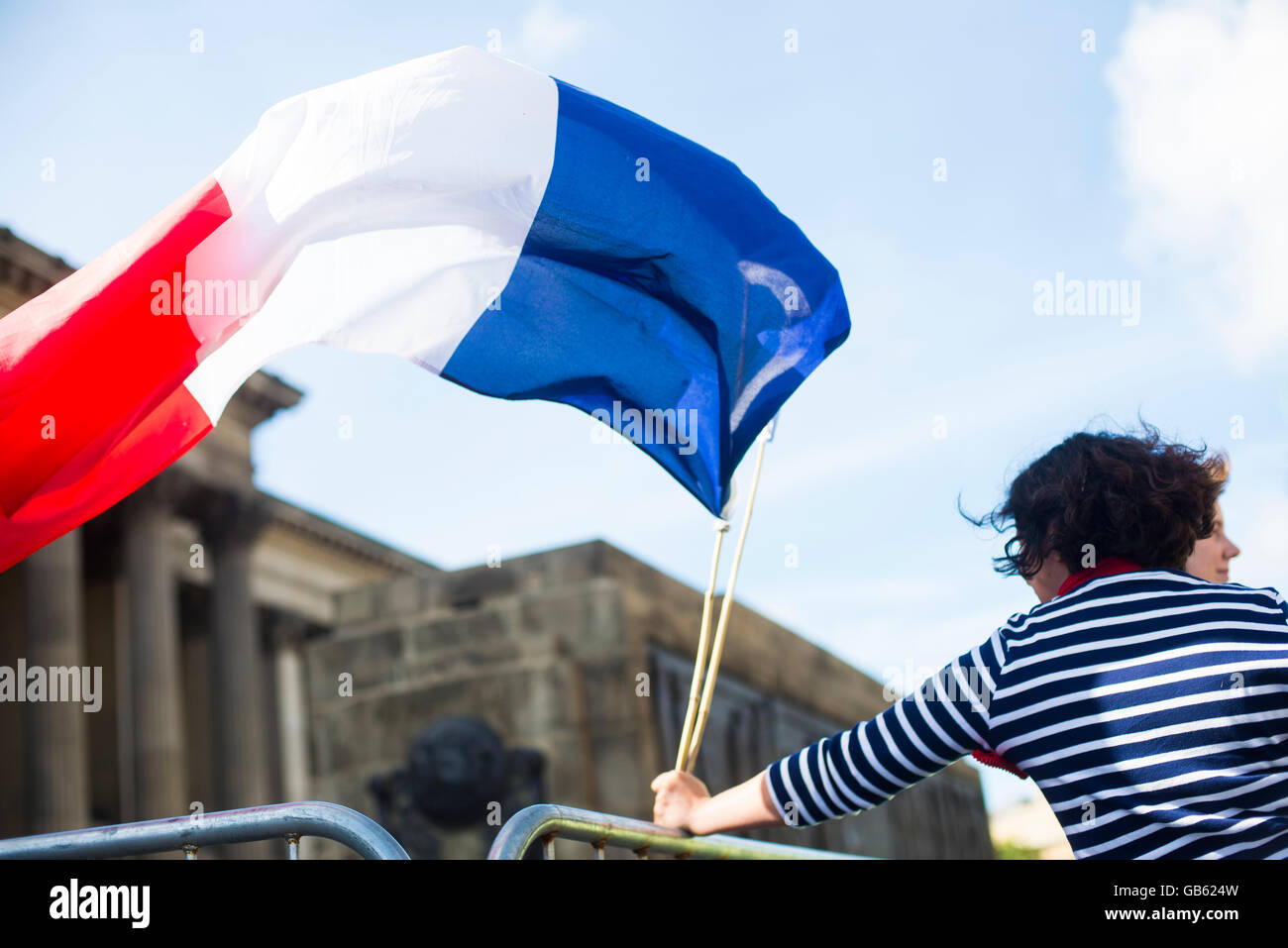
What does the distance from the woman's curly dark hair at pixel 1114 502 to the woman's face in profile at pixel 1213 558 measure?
1.28 feet

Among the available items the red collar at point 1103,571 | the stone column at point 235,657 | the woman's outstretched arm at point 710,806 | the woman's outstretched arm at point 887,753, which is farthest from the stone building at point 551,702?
the stone column at point 235,657

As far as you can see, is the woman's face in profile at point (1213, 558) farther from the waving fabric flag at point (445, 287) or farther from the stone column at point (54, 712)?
the stone column at point (54, 712)

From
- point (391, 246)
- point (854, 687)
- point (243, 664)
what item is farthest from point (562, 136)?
point (243, 664)

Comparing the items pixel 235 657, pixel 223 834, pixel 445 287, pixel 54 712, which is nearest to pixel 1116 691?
pixel 223 834

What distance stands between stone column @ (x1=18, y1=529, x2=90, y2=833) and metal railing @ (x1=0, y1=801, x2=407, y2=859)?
23.1m

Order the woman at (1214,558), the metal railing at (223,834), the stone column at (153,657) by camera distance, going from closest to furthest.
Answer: the metal railing at (223,834), the woman at (1214,558), the stone column at (153,657)

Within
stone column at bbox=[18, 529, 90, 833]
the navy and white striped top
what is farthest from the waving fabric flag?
stone column at bbox=[18, 529, 90, 833]

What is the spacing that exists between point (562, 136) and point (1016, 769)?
2.54m

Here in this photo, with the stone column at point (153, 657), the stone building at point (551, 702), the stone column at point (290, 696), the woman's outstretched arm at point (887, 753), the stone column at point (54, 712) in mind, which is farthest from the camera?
the stone column at point (290, 696)

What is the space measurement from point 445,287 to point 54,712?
23.1 m

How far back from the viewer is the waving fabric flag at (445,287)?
3.95m

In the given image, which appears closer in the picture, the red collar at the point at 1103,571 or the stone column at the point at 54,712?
the red collar at the point at 1103,571

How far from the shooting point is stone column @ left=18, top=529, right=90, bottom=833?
24.5 m

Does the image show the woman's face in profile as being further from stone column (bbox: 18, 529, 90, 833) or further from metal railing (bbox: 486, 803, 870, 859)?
stone column (bbox: 18, 529, 90, 833)
